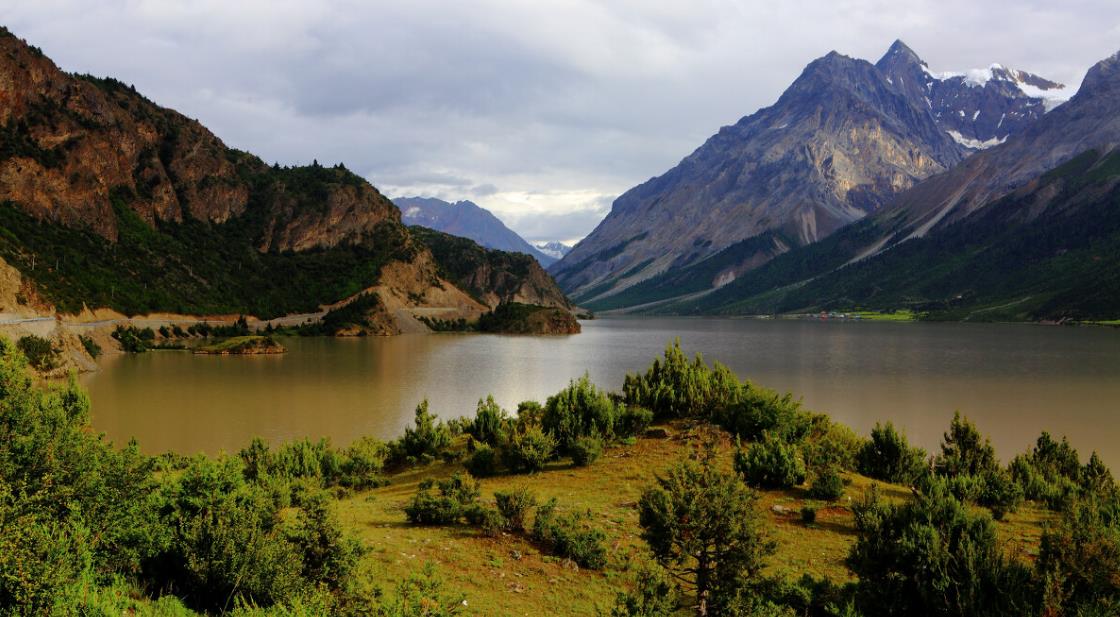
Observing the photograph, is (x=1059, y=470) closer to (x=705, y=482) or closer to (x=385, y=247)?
(x=705, y=482)

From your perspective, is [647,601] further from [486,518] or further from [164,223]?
[164,223]

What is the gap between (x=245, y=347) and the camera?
96.1 metres

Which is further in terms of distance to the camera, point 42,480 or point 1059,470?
point 1059,470

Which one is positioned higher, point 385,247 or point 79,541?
point 385,247

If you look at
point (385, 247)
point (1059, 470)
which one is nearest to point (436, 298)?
point (385, 247)

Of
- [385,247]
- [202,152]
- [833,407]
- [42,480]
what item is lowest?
[833,407]

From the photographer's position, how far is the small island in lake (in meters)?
95.4

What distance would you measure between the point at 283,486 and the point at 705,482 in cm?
1034

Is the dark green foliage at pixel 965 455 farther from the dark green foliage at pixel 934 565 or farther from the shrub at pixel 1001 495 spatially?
the dark green foliage at pixel 934 565

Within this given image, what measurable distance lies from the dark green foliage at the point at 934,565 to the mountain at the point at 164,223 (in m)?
88.1

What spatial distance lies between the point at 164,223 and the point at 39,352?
11056 cm

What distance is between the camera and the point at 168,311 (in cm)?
11750

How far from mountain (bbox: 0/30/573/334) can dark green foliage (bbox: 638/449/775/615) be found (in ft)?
281

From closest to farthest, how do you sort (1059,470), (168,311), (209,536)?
(209,536) → (1059,470) → (168,311)
